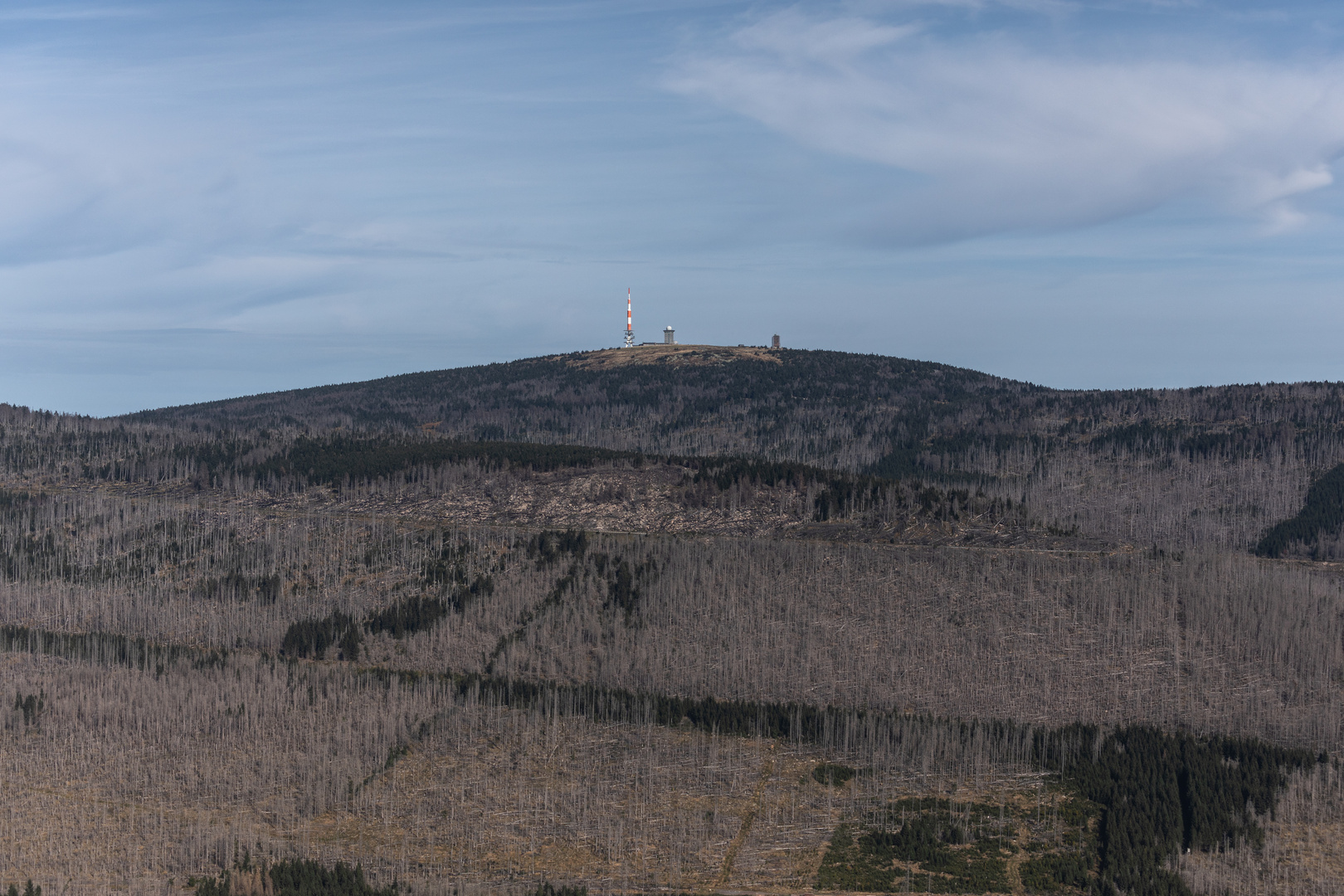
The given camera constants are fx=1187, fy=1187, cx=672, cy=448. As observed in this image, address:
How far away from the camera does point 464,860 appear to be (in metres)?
79.2

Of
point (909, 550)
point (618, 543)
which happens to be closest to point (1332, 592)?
point (909, 550)

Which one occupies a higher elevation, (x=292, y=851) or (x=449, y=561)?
(x=449, y=561)

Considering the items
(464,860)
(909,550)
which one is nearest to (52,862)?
(464,860)

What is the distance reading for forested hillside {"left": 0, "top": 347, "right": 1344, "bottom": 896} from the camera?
80.6 metres

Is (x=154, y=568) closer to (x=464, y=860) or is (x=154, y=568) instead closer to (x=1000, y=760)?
(x=464, y=860)

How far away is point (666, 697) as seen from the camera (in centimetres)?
11288

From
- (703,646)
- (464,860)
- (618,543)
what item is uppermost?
(618,543)

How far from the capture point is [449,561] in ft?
483

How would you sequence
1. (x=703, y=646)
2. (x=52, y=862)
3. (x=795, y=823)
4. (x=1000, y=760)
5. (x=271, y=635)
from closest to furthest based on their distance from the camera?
(x=52, y=862)
(x=795, y=823)
(x=1000, y=760)
(x=703, y=646)
(x=271, y=635)

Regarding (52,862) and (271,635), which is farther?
(271,635)

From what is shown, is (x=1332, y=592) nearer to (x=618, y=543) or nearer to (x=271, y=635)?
(x=618, y=543)

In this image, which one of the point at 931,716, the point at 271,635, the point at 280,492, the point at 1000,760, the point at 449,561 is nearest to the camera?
the point at 1000,760

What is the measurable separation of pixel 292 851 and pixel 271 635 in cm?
5916

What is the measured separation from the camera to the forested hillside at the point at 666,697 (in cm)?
8062
